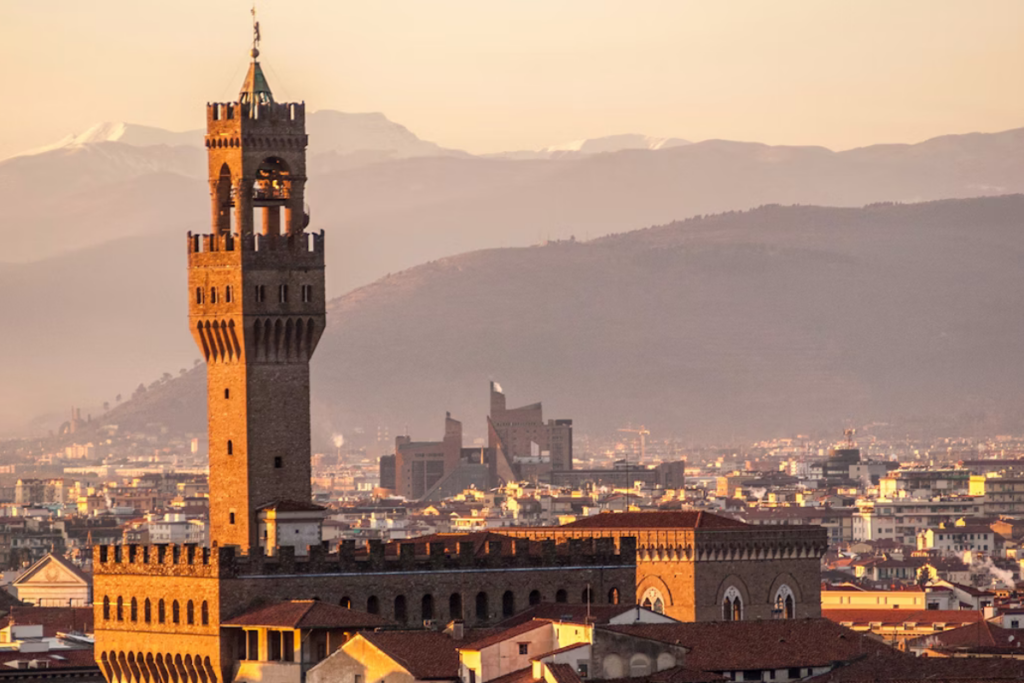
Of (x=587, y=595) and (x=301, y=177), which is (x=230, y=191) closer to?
(x=301, y=177)

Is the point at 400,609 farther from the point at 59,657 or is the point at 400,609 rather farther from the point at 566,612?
the point at 59,657

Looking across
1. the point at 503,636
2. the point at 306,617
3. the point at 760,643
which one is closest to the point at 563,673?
the point at 503,636

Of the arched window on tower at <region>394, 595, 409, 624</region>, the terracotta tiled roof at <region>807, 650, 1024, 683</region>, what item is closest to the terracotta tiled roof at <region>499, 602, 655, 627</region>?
the arched window on tower at <region>394, 595, 409, 624</region>

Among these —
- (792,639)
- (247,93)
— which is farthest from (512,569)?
(247,93)

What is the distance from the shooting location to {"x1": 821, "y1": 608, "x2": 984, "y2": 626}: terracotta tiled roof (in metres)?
131

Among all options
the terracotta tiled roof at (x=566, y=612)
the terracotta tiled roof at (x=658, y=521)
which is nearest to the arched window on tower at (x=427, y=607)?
the terracotta tiled roof at (x=566, y=612)

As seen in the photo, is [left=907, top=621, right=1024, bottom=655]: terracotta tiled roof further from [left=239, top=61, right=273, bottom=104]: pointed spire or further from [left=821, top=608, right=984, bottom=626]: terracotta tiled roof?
[left=239, top=61, right=273, bottom=104]: pointed spire

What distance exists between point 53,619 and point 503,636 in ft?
139

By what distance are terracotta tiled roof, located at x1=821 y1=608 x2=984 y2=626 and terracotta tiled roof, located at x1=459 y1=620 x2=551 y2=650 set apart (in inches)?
2248

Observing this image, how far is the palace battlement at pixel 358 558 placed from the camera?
3174 inches

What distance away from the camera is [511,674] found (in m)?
69.0

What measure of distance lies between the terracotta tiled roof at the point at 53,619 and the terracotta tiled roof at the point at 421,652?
34.7 m

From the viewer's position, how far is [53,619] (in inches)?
4365

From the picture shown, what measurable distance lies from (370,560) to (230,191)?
12.1 metres
